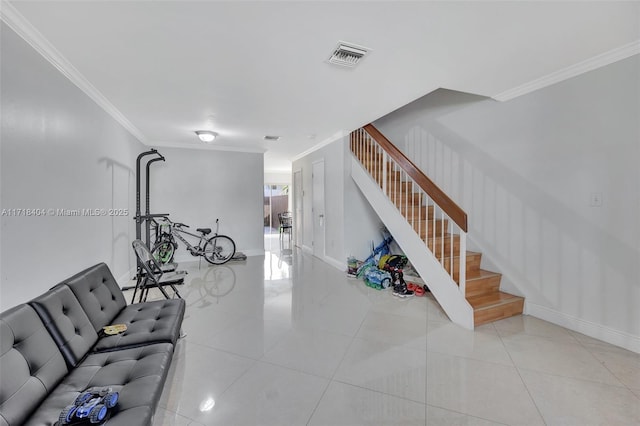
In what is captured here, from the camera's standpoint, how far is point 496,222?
3.40 meters

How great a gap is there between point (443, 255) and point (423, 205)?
1428mm

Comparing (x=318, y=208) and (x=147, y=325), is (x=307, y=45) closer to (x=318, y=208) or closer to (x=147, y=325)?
(x=147, y=325)

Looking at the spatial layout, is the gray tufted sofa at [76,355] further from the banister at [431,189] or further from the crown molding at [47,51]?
the banister at [431,189]

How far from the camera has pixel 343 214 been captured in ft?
16.3

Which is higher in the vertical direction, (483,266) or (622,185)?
(622,185)

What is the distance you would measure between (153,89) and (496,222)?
14.2 feet

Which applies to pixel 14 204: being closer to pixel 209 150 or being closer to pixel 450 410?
pixel 450 410

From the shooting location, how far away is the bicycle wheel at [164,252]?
5188 mm

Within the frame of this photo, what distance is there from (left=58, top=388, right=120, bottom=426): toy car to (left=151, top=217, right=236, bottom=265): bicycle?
4257 mm

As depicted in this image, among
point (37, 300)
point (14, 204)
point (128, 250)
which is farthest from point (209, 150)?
point (37, 300)

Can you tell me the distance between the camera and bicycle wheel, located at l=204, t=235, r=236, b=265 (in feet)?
18.9

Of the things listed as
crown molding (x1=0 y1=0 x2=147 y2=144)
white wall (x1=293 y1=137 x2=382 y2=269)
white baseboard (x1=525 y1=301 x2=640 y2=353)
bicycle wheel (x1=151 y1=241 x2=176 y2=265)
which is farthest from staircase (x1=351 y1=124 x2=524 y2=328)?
bicycle wheel (x1=151 y1=241 x2=176 y2=265)

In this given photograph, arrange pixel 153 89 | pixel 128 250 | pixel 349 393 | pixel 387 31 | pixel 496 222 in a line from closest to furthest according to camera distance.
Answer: pixel 349 393 < pixel 387 31 < pixel 153 89 < pixel 496 222 < pixel 128 250

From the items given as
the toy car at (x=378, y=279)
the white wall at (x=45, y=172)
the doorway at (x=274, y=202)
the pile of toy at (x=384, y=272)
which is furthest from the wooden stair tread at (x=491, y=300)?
the doorway at (x=274, y=202)
